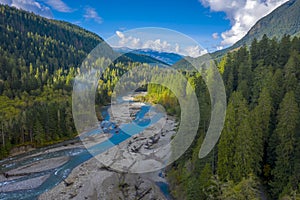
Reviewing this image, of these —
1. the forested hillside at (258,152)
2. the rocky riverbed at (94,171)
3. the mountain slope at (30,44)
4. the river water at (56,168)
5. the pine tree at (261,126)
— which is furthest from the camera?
the mountain slope at (30,44)

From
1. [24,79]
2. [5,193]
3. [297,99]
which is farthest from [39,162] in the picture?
[24,79]

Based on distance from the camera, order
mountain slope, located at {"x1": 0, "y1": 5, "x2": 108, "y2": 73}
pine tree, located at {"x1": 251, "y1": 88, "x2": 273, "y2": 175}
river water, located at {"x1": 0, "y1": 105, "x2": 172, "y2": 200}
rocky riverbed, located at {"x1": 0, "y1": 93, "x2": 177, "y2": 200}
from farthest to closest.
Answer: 1. mountain slope, located at {"x1": 0, "y1": 5, "x2": 108, "y2": 73}
2. river water, located at {"x1": 0, "y1": 105, "x2": 172, "y2": 200}
3. rocky riverbed, located at {"x1": 0, "y1": 93, "x2": 177, "y2": 200}
4. pine tree, located at {"x1": 251, "y1": 88, "x2": 273, "y2": 175}

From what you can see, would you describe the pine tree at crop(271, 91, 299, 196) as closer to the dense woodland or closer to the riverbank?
the dense woodland

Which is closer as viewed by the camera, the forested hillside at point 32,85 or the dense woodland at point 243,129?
the dense woodland at point 243,129

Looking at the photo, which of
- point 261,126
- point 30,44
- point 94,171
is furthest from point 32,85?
point 261,126

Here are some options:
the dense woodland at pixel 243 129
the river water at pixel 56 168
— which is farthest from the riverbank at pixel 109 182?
the dense woodland at pixel 243 129

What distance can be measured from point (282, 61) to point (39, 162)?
45.2 m

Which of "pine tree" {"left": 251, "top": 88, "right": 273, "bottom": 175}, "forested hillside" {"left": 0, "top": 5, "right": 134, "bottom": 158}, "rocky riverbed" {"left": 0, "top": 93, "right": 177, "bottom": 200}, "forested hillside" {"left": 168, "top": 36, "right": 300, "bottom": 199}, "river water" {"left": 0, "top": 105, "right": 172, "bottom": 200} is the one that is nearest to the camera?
"forested hillside" {"left": 168, "top": 36, "right": 300, "bottom": 199}

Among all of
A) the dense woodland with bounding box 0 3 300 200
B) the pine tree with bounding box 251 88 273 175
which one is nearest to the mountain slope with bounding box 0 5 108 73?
the dense woodland with bounding box 0 3 300 200

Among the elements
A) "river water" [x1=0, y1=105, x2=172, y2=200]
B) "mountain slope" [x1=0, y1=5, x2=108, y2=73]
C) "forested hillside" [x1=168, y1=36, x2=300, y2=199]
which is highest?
"mountain slope" [x1=0, y1=5, x2=108, y2=73]

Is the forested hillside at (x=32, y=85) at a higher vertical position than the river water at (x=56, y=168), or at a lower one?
higher

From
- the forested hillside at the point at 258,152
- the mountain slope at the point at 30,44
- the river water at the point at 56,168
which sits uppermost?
the mountain slope at the point at 30,44

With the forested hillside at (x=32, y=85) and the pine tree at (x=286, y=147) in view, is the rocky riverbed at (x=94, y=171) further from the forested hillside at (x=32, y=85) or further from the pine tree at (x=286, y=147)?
the pine tree at (x=286, y=147)

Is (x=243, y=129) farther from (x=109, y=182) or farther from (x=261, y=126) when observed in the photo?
(x=109, y=182)
